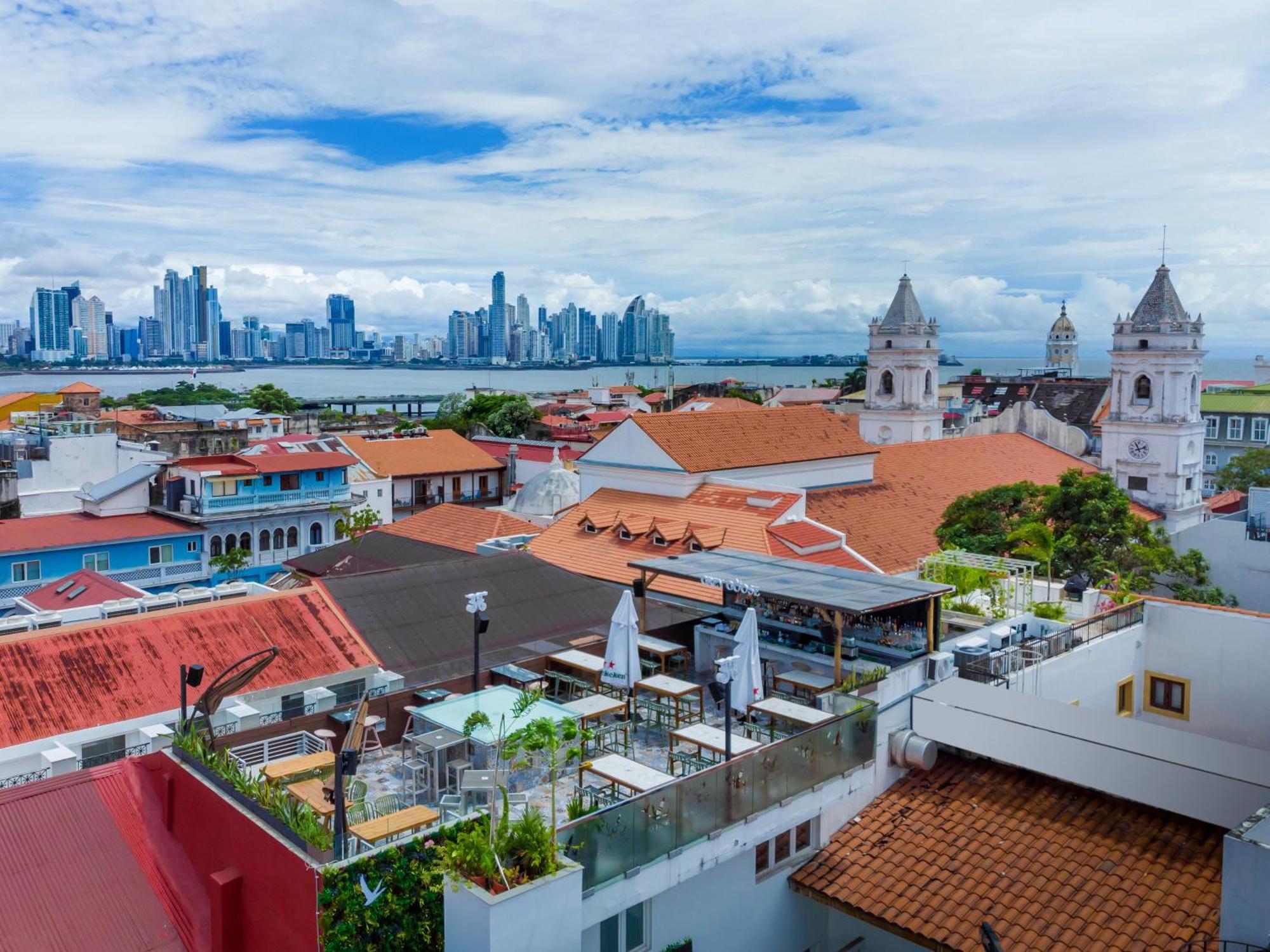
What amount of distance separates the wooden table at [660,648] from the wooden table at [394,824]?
6.92 metres

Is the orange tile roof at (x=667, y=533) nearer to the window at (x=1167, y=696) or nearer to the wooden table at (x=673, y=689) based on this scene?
the wooden table at (x=673, y=689)

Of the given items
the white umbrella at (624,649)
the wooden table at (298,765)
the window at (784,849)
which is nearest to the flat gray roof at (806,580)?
the white umbrella at (624,649)

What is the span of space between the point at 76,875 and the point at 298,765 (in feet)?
8.70

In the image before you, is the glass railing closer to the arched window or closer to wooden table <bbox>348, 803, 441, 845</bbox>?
wooden table <bbox>348, 803, 441, 845</bbox>

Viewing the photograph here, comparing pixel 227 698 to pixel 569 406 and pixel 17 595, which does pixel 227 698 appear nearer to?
pixel 17 595

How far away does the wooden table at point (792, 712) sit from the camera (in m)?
13.7

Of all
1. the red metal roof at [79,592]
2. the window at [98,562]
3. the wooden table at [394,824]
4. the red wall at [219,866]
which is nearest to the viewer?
the red wall at [219,866]

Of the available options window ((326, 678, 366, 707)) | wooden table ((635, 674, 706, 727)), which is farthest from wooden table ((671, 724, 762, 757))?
window ((326, 678, 366, 707))

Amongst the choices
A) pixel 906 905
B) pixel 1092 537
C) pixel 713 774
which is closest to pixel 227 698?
pixel 713 774

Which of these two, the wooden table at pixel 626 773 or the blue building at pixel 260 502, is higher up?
the wooden table at pixel 626 773

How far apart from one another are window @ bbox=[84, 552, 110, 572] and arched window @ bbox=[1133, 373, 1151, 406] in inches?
1806

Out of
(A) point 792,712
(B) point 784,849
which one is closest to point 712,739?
(A) point 792,712

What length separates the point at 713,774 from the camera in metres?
11.5

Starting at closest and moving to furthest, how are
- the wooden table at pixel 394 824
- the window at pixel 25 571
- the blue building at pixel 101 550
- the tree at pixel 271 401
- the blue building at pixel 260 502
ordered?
1. the wooden table at pixel 394 824
2. the window at pixel 25 571
3. the blue building at pixel 101 550
4. the blue building at pixel 260 502
5. the tree at pixel 271 401
